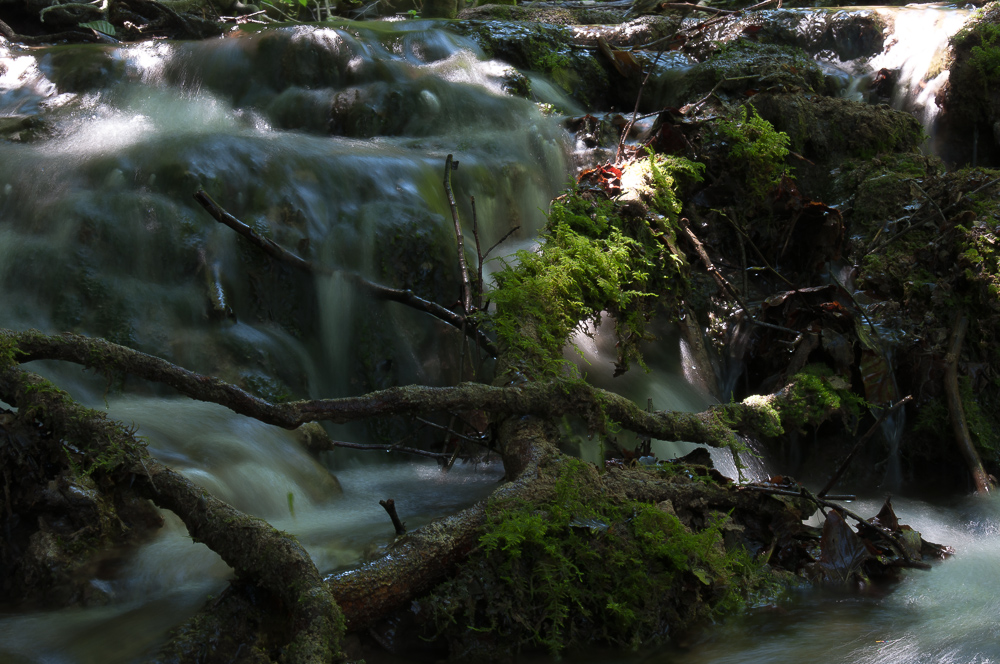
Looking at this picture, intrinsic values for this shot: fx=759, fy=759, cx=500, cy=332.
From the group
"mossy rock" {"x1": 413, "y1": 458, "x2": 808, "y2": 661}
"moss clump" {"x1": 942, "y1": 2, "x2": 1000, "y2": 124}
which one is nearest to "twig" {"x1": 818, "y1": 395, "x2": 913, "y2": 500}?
"mossy rock" {"x1": 413, "y1": 458, "x2": 808, "y2": 661}

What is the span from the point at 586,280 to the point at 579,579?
6.26ft

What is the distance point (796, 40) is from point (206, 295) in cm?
824

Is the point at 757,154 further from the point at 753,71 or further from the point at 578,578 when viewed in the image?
the point at 578,578

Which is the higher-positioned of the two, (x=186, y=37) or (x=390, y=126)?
(x=186, y=37)

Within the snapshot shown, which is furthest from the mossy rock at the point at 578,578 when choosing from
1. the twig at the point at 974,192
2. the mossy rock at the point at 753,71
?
the mossy rock at the point at 753,71

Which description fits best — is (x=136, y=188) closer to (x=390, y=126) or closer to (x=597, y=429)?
(x=390, y=126)

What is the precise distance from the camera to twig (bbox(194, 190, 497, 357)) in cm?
426

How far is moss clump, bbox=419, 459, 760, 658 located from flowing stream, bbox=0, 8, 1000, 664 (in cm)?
14

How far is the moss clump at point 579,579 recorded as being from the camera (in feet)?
7.47

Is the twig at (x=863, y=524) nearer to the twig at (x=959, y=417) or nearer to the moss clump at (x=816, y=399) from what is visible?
the moss clump at (x=816, y=399)

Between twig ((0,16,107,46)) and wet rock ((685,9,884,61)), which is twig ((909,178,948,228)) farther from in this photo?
twig ((0,16,107,46))

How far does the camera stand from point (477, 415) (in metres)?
3.84

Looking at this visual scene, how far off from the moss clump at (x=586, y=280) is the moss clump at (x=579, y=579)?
2.78 ft

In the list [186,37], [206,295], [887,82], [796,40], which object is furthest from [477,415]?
[796,40]
